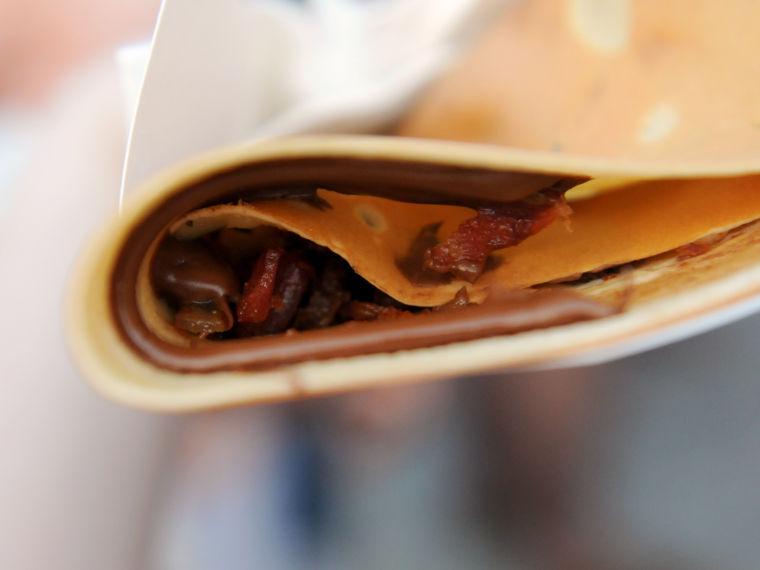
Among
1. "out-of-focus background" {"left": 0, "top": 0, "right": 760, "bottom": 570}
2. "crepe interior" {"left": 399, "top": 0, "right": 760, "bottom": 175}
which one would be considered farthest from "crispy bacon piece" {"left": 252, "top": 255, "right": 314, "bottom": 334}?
"out-of-focus background" {"left": 0, "top": 0, "right": 760, "bottom": 570}

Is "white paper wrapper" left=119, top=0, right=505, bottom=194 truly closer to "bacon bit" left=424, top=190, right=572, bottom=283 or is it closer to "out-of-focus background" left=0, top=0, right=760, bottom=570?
"bacon bit" left=424, top=190, right=572, bottom=283

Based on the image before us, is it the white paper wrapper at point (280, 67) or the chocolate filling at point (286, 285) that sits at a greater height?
the white paper wrapper at point (280, 67)

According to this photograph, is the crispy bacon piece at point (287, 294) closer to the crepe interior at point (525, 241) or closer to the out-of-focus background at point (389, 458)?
the crepe interior at point (525, 241)

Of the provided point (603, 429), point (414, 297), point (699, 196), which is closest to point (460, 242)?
point (414, 297)

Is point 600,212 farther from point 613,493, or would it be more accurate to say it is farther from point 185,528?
point 185,528

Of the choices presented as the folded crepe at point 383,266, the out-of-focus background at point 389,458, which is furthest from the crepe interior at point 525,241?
the out-of-focus background at point 389,458

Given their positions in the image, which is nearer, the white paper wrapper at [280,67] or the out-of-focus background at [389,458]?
the white paper wrapper at [280,67]

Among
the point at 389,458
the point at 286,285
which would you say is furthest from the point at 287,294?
the point at 389,458
